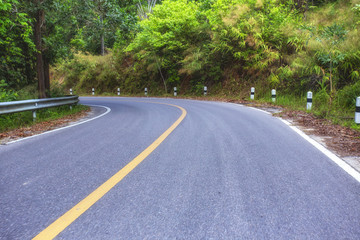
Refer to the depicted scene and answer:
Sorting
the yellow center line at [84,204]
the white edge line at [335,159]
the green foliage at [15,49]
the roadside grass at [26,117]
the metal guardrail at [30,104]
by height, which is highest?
the green foliage at [15,49]

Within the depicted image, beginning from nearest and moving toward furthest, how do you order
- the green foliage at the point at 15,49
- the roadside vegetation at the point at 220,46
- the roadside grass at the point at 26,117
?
the roadside grass at the point at 26,117 < the green foliage at the point at 15,49 < the roadside vegetation at the point at 220,46

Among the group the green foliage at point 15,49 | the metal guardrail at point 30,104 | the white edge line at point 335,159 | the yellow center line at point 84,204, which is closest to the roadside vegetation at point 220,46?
the green foliage at point 15,49

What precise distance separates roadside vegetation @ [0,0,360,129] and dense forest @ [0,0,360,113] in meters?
0.06

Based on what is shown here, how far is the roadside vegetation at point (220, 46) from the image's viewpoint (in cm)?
1180

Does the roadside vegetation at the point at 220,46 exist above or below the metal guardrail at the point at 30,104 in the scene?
above

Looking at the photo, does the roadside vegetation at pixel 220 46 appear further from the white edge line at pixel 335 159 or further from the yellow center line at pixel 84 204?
the yellow center line at pixel 84 204

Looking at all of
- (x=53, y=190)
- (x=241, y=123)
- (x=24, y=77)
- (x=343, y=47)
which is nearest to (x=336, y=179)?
(x=53, y=190)

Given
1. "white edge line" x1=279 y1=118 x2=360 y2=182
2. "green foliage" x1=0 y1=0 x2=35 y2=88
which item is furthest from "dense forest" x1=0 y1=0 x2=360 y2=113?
"white edge line" x1=279 y1=118 x2=360 y2=182

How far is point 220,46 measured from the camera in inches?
779

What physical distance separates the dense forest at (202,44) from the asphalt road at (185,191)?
666cm

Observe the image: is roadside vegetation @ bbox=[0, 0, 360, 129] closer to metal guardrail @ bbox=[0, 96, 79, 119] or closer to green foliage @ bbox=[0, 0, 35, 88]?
green foliage @ bbox=[0, 0, 35, 88]

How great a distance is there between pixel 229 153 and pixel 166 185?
1792 mm

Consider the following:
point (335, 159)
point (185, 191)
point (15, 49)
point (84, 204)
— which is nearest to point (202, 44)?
point (15, 49)

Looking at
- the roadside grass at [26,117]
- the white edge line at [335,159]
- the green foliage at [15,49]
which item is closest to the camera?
the white edge line at [335,159]
